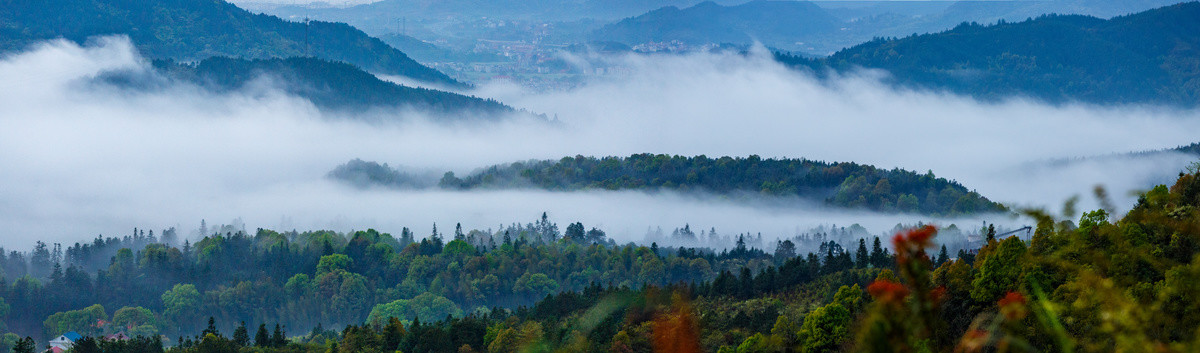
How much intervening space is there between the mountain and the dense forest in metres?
38.0

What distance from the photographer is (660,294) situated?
62.3m

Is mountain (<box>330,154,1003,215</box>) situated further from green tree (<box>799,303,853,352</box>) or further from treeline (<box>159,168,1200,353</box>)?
green tree (<box>799,303,853,352</box>)

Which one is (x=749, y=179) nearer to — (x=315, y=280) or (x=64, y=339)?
(x=315, y=280)

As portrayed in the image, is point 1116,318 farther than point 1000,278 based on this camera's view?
No

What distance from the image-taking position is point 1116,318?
838cm

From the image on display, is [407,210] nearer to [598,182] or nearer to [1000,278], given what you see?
[598,182]

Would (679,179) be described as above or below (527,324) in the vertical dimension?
above

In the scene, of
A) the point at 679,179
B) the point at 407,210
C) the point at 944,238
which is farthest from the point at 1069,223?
the point at 407,210

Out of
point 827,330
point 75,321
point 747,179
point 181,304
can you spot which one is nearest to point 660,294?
point 827,330

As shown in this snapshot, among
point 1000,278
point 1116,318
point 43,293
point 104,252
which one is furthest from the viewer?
point 104,252

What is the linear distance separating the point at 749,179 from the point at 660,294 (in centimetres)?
11558

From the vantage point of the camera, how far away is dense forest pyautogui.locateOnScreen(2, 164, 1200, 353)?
1185 centimetres

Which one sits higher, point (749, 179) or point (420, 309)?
point (749, 179)

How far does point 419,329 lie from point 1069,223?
3757cm
